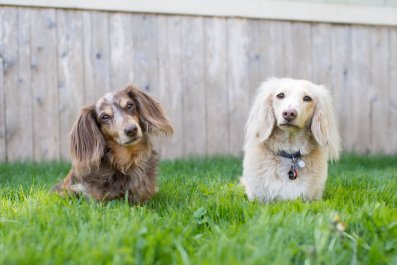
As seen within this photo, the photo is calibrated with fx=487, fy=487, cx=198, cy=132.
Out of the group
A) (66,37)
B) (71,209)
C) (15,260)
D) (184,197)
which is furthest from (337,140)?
(66,37)

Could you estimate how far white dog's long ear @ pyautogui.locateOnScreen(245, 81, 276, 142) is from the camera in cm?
347

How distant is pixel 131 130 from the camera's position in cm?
310

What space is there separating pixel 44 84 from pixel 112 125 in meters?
2.58

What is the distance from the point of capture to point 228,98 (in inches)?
238

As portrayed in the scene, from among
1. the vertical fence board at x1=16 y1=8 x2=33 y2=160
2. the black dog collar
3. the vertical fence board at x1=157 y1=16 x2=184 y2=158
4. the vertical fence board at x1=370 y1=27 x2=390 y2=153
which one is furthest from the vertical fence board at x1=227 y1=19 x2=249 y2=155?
the black dog collar

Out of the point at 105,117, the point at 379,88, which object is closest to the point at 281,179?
the point at 105,117

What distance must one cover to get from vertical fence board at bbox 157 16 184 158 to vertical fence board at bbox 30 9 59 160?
1223 mm

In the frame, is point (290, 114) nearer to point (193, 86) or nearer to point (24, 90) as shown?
point (193, 86)

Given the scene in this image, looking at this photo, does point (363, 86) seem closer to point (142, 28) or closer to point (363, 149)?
point (363, 149)

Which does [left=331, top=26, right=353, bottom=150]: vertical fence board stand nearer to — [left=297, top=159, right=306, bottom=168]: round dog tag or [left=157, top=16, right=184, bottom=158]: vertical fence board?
[left=157, top=16, right=184, bottom=158]: vertical fence board

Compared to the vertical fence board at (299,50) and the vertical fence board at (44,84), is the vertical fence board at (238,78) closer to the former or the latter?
the vertical fence board at (299,50)

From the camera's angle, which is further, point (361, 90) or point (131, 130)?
point (361, 90)

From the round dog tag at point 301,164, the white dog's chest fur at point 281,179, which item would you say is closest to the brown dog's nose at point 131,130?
the white dog's chest fur at point 281,179

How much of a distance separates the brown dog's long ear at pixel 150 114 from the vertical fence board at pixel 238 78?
8.37 feet
